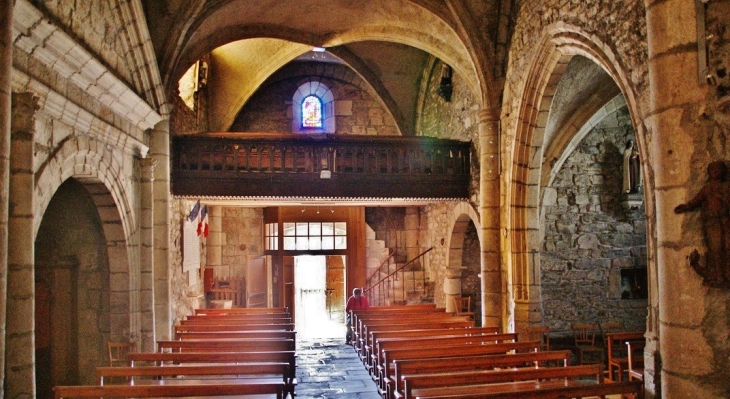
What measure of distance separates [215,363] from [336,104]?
8995 mm

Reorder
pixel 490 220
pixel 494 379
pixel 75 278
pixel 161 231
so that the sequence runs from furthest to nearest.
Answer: pixel 490 220 → pixel 161 231 → pixel 75 278 → pixel 494 379

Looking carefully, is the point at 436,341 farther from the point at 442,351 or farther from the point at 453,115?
the point at 453,115

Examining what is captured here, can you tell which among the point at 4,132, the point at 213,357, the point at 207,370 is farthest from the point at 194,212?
the point at 4,132

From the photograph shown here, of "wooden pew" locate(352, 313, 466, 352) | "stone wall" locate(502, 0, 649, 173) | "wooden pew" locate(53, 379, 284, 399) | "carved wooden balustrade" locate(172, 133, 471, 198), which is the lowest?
"wooden pew" locate(352, 313, 466, 352)

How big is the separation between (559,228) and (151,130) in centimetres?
695

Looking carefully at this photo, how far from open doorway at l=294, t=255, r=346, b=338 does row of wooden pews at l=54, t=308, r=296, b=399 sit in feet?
16.6

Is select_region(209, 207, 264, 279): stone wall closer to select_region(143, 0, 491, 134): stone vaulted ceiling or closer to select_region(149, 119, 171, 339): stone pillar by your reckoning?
select_region(143, 0, 491, 134): stone vaulted ceiling

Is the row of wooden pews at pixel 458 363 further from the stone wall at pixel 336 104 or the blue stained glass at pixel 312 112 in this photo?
the blue stained glass at pixel 312 112

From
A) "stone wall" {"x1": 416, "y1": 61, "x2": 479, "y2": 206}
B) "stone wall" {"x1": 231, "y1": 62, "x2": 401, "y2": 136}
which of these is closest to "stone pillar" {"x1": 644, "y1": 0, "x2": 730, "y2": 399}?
"stone wall" {"x1": 416, "y1": 61, "x2": 479, "y2": 206}

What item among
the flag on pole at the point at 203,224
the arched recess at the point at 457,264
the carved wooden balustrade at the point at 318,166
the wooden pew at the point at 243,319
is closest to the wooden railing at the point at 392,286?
the arched recess at the point at 457,264

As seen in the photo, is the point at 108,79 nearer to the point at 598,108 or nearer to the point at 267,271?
the point at 598,108

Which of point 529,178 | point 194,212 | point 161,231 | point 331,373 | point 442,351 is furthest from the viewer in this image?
point 194,212

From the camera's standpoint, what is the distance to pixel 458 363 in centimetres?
602

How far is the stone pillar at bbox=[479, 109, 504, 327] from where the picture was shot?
29.7 ft
